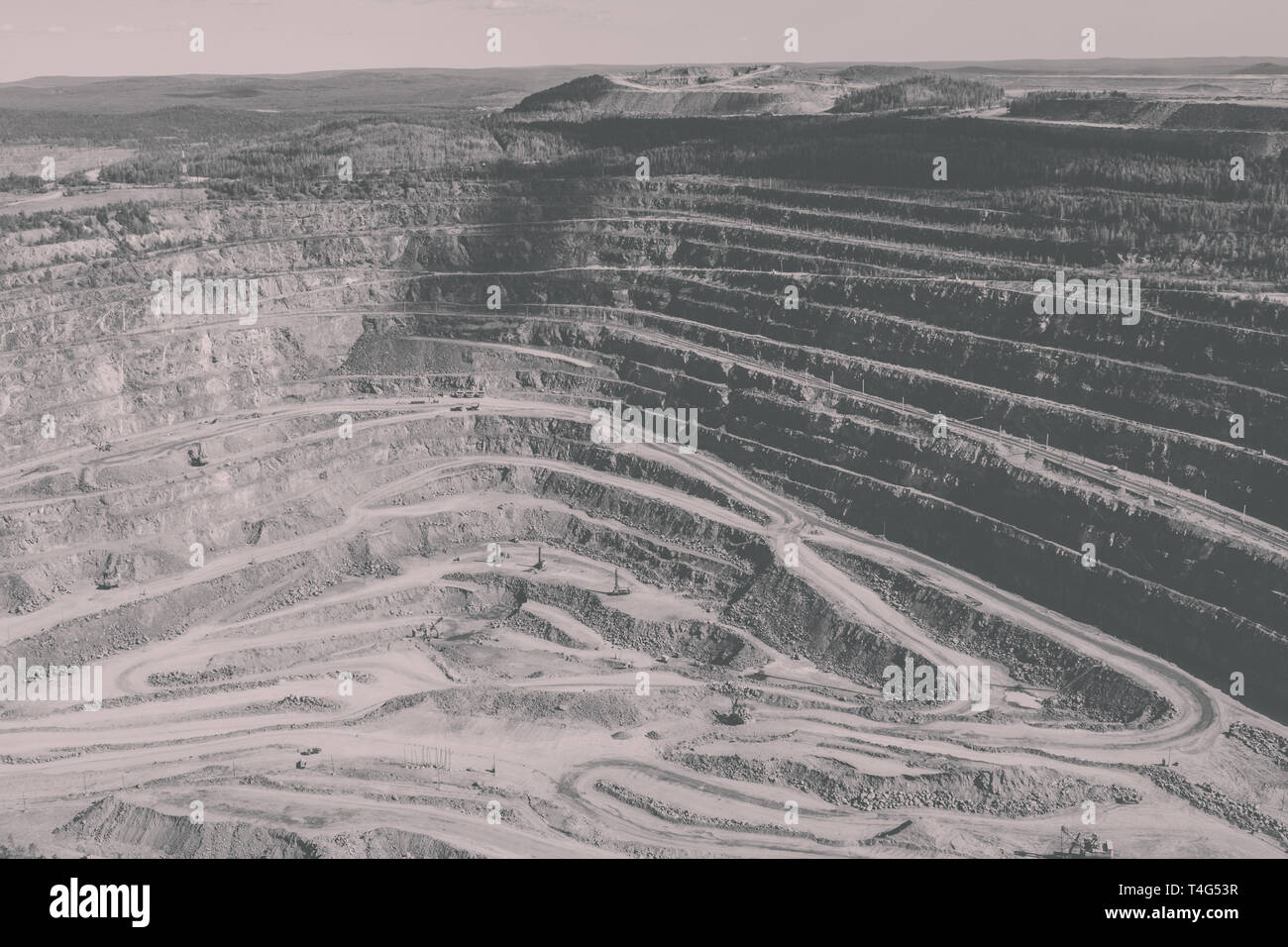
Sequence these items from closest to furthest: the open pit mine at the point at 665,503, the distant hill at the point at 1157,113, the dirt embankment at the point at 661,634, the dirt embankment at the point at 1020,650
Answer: the open pit mine at the point at 665,503, the dirt embankment at the point at 1020,650, the dirt embankment at the point at 661,634, the distant hill at the point at 1157,113

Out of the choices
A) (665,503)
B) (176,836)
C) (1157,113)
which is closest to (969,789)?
(665,503)

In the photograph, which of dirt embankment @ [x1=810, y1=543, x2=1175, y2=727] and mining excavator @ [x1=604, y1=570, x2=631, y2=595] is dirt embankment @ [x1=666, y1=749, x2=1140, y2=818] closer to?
dirt embankment @ [x1=810, y1=543, x2=1175, y2=727]

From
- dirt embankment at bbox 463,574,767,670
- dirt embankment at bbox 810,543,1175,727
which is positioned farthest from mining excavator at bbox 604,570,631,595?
dirt embankment at bbox 810,543,1175,727

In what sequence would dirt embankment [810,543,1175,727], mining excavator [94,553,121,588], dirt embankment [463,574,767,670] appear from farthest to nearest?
mining excavator [94,553,121,588] < dirt embankment [463,574,767,670] < dirt embankment [810,543,1175,727]

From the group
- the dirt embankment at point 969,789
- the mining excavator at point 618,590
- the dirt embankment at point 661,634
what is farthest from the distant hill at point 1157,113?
the dirt embankment at point 969,789

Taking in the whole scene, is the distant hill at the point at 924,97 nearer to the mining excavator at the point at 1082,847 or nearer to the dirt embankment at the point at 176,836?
the mining excavator at the point at 1082,847

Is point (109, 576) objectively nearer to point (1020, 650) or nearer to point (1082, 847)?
point (1020, 650)

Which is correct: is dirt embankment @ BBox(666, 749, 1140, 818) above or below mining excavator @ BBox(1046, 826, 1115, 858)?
above

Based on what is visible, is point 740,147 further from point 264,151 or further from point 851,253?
point 264,151
